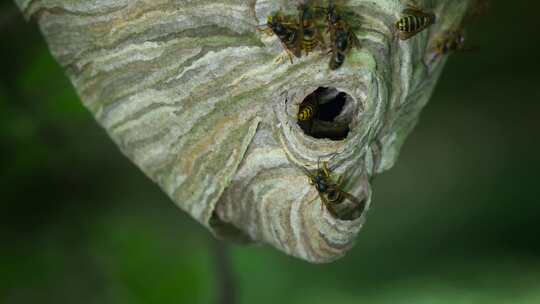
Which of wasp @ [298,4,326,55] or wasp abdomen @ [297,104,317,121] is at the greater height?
wasp @ [298,4,326,55]

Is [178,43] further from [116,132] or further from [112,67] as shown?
[116,132]

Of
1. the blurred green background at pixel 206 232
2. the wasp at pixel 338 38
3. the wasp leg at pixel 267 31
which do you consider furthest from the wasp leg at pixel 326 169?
the blurred green background at pixel 206 232

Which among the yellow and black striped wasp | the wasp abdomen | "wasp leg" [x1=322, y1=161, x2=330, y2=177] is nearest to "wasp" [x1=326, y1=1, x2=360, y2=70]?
the yellow and black striped wasp

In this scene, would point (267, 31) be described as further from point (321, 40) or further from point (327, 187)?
point (327, 187)

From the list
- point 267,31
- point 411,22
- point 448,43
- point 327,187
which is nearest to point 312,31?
point 267,31

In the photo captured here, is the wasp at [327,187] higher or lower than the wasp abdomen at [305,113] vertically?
lower

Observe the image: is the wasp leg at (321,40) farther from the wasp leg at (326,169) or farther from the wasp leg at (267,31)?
the wasp leg at (326,169)

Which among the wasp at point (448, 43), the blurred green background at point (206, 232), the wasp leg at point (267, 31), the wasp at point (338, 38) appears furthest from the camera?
the blurred green background at point (206, 232)

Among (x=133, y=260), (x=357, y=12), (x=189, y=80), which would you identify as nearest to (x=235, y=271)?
(x=133, y=260)

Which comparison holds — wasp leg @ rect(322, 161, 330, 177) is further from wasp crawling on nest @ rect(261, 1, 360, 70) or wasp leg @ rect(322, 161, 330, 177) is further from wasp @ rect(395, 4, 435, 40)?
wasp @ rect(395, 4, 435, 40)
